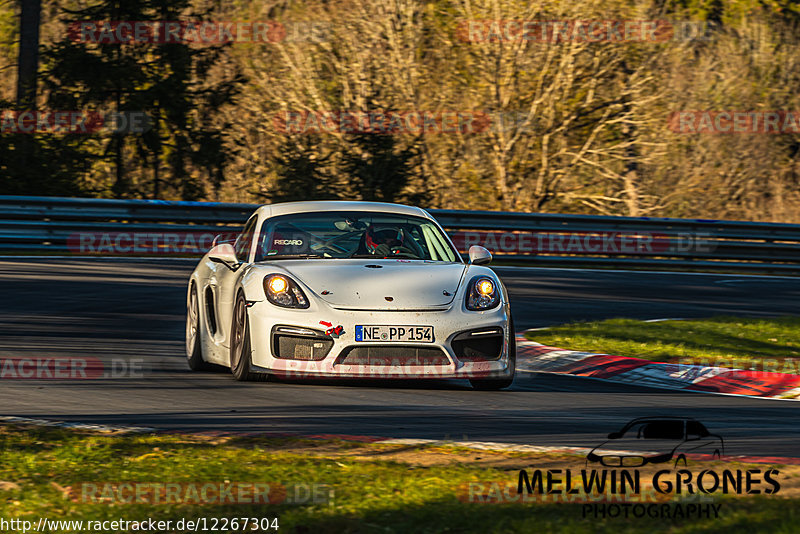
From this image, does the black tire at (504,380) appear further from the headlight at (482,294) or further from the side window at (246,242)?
the side window at (246,242)

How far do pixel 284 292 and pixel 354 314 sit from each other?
53cm

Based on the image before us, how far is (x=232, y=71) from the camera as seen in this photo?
95.7 ft

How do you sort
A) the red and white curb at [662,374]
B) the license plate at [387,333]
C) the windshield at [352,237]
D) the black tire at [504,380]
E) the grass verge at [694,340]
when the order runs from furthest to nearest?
the grass verge at [694,340]
the red and white curb at [662,374]
the windshield at [352,237]
the black tire at [504,380]
the license plate at [387,333]

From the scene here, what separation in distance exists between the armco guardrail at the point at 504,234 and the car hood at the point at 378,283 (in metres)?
12.0

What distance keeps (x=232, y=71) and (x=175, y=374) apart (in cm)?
2086

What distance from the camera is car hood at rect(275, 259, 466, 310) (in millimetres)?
8312

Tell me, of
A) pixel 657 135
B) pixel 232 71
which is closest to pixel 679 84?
pixel 657 135

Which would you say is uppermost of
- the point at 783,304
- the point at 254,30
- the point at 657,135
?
the point at 254,30

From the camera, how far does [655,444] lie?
6188mm

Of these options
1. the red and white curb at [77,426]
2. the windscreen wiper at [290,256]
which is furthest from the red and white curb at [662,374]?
the red and white curb at [77,426]

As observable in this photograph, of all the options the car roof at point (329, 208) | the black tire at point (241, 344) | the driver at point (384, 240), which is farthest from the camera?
the car roof at point (329, 208)

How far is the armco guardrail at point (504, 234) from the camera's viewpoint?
19.9 metres

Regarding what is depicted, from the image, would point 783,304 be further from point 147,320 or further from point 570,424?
point 570,424

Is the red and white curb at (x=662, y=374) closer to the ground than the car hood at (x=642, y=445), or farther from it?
closer to the ground
